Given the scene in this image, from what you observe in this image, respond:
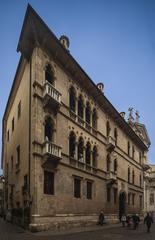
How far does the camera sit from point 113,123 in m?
37.2

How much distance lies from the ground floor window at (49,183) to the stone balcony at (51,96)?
4630 millimetres

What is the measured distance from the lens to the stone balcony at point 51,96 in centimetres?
2253

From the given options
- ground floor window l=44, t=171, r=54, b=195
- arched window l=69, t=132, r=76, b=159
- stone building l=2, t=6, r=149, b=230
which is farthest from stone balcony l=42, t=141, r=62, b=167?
arched window l=69, t=132, r=76, b=159

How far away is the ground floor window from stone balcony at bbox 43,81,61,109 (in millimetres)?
4630

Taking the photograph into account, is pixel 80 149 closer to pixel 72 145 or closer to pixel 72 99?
pixel 72 145

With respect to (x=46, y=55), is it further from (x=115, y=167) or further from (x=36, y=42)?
(x=115, y=167)

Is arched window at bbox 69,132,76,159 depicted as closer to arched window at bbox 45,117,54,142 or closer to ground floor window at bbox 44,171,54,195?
arched window at bbox 45,117,54,142

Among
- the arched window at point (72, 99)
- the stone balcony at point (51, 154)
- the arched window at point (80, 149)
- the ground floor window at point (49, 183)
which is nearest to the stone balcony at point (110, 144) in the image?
the arched window at point (80, 149)

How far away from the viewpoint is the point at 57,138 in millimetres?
23906

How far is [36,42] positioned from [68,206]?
1175 centimetres

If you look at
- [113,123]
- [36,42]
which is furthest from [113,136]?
[36,42]

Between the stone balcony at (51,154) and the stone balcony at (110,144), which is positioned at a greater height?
the stone balcony at (110,144)

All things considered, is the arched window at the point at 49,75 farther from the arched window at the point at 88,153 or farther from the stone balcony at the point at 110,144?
the stone balcony at the point at 110,144

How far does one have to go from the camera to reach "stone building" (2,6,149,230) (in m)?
21.9
